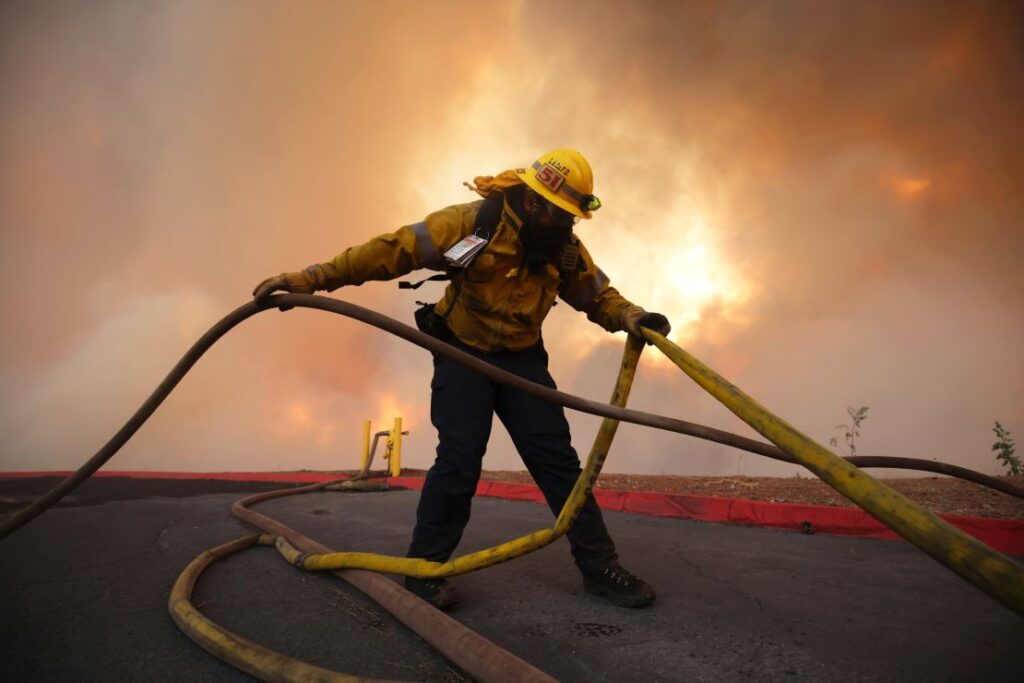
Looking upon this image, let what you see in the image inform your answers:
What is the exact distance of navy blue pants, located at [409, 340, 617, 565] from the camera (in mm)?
2234

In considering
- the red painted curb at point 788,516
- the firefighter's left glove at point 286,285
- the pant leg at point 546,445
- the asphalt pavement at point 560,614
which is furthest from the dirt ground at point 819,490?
the firefighter's left glove at point 286,285

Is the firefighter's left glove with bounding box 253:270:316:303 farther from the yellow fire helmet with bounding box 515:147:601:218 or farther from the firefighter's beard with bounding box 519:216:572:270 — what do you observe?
the yellow fire helmet with bounding box 515:147:601:218

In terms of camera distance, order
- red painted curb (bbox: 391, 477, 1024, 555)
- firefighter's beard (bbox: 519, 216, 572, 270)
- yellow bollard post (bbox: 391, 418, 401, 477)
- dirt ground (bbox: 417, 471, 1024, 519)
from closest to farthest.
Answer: firefighter's beard (bbox: 519, 216, 572, 270)
red painted curb (bbox: 391, 477, 1024, 555)
dirt ground (bbox: 417, 471, 1024, 519)
yellow bollard post (bbox: 391, 418, 401, 477)

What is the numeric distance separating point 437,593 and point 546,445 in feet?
2.41

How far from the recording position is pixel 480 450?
2.30 m

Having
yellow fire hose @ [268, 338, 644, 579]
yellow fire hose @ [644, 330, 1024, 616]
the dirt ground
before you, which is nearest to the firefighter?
yellow fire hose @ [268, 338, 644, 579]

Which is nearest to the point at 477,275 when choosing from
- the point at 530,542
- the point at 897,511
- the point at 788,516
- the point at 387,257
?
the point at 387,257

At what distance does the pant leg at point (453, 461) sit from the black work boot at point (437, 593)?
4.1 inches

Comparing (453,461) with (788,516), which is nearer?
(453,461)

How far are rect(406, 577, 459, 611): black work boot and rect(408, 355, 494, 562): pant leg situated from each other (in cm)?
10

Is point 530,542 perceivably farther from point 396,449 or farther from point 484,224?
point 396,449

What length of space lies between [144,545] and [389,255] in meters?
2.19

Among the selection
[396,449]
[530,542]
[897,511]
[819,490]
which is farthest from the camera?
[396,449]

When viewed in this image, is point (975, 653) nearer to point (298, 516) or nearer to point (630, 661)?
point (630, 661)
